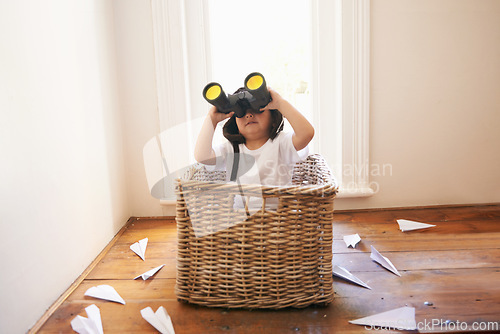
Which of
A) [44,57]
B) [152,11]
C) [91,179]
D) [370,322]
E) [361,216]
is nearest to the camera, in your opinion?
[370,322]

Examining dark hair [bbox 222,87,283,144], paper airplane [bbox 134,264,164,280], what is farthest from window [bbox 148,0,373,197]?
paper airplane [bbox 134,264,164,280]

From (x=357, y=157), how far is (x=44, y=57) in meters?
1.41

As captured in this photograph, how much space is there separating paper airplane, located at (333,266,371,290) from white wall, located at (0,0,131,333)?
0.88 m

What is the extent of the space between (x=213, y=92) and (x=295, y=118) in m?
0.27

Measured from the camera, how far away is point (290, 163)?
1.45m

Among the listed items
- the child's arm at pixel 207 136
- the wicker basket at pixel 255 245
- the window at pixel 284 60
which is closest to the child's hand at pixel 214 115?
the child's arm at pixel 207 136

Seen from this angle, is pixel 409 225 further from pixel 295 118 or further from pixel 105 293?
pixel 105 293

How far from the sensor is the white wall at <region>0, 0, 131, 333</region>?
1035 mm

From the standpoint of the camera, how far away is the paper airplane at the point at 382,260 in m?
1.40

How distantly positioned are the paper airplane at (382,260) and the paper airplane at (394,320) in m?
0.25

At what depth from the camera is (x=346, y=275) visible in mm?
1353

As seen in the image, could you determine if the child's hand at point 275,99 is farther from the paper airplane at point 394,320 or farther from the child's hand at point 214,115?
the paper airplane at point 394,320

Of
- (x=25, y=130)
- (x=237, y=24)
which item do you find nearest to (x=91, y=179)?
(x=25, y=130)

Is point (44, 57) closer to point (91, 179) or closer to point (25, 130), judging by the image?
point (25, 130)
